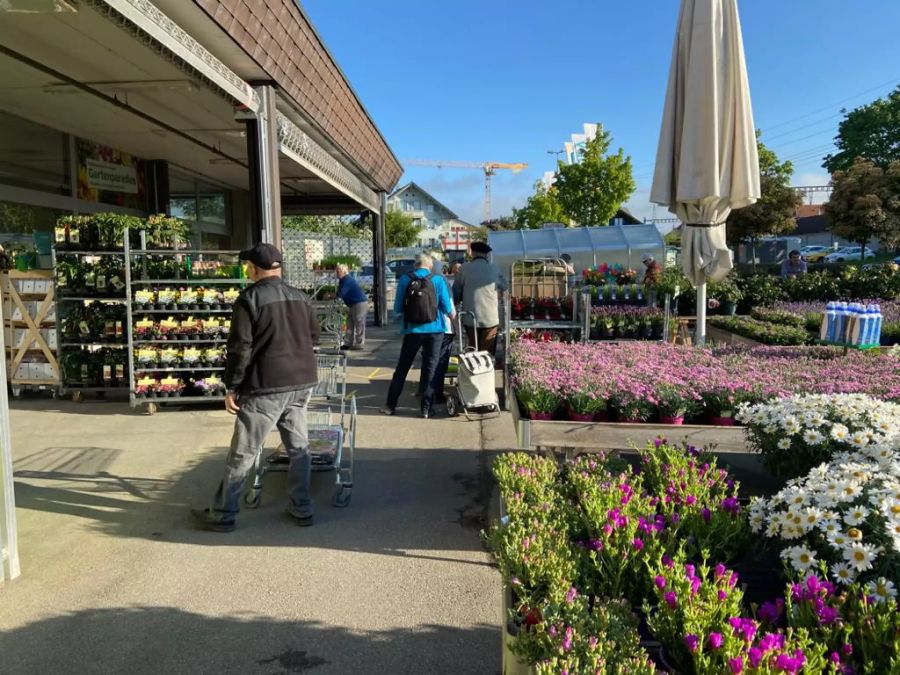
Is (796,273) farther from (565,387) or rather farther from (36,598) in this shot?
(36,598)

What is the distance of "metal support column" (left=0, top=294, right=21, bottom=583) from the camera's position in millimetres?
3195

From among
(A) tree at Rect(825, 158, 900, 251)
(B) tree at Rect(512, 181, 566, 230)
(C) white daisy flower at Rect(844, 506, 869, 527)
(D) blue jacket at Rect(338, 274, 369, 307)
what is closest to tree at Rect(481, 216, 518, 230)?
(B) tree at Rect(512, 181, 566, 230)

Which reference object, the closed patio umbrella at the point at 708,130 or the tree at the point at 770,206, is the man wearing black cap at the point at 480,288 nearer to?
the closed patio umbrella at the point at 708,130

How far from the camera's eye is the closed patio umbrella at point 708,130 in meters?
5.39

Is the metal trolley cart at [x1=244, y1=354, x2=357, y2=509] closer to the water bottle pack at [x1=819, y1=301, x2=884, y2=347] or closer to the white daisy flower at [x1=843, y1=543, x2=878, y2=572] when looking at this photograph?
the white daisy flower at [x1=843, y1=543, x2=878, y2=572]

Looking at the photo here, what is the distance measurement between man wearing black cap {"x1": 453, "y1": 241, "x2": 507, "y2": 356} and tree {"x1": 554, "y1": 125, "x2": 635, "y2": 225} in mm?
23000

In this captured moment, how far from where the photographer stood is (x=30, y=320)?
7582 mm

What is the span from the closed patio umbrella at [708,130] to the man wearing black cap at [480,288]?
218cm

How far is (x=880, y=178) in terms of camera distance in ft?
67.0

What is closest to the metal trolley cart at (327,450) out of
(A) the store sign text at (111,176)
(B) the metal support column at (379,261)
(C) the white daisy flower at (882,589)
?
(C) the white daisy flower at (882,589)

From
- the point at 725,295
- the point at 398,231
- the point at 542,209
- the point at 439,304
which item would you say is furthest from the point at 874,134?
the point at 439,304

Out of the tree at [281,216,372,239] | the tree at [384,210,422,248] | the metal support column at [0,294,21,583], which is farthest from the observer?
the tree at [384,210,422,248]

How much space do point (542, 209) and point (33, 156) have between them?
1297 inches

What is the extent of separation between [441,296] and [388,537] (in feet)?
11.0
